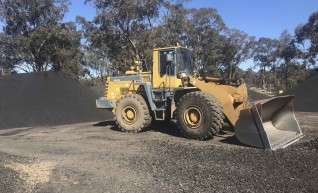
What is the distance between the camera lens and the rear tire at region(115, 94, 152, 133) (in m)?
10.7

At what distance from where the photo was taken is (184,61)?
1054 centimetres

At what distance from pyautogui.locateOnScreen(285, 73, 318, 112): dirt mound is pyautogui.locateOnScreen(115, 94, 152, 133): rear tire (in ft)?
32.7

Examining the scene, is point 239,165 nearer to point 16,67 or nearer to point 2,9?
point 2,9

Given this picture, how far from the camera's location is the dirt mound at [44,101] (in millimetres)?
14203

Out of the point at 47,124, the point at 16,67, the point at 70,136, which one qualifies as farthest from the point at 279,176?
the point at 16,67

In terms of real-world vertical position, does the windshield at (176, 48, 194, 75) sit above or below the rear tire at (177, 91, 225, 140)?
above

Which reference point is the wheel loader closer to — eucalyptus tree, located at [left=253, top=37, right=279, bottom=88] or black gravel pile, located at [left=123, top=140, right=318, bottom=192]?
black gravel pile, located at [left=123, top=140, right=318, bottom=192]

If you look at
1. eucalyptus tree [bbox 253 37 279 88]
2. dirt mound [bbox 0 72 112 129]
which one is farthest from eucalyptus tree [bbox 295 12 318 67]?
dirt mound [bbox 0 72 112 129]

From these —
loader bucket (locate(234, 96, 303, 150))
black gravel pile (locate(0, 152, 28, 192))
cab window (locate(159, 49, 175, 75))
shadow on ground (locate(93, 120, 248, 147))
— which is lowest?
black gravel pile (locate(0, 152, 28, 192))

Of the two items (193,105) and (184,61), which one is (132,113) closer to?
(184,61)

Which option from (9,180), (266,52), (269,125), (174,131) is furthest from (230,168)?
(266,52)

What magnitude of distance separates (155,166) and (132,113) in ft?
15.3

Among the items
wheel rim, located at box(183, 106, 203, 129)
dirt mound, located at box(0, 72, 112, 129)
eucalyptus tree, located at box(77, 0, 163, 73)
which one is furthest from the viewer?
eucalyptus tree, located at box(77, 0, 163, 73)

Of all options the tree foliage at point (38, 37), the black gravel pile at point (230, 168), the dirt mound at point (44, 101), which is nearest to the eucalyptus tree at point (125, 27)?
the tree foliage at point (38, 37)
